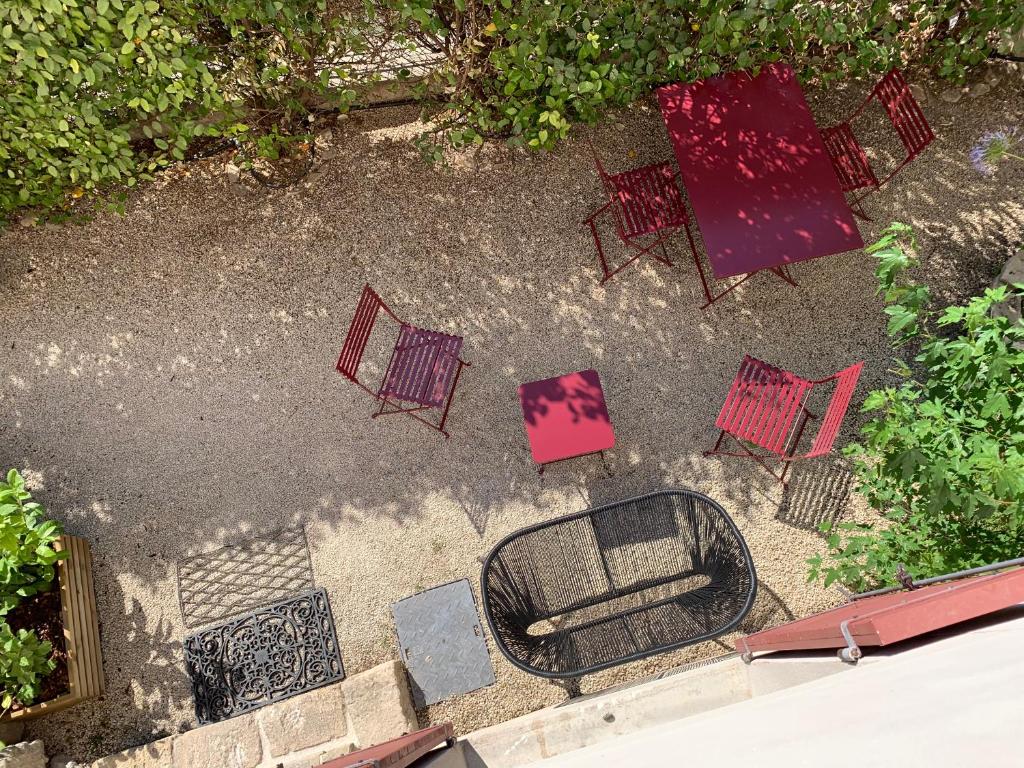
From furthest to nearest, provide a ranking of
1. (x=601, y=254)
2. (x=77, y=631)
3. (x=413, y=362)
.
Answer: (x=601, y=254) < (x=413, y=362) < (x=77, y=631)

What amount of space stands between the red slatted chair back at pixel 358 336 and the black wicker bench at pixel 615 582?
1522 mm

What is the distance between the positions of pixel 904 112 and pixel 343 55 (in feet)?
12.7

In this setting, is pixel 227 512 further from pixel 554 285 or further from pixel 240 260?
pixel 554 285

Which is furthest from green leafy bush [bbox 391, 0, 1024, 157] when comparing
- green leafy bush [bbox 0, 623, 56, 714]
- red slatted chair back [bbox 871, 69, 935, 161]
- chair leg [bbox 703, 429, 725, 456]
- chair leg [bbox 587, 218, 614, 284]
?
green leafy bush [bbox 0, 623, 56, 714]

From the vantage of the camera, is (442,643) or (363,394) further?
(363,394)

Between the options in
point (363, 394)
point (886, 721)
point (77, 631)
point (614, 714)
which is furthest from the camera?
point (363, 394)

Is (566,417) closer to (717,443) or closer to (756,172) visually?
(717,443)

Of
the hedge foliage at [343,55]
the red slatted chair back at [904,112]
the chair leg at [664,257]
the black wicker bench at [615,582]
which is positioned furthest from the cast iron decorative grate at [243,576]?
the red slatted chair back at [904,112]

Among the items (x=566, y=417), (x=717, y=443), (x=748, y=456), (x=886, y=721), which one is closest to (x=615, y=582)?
(x=566, y=417)

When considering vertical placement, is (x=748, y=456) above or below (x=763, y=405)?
below

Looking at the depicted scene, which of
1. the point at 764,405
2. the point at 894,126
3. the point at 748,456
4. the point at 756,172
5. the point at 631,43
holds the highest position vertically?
the point at 631,43

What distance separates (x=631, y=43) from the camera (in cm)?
425

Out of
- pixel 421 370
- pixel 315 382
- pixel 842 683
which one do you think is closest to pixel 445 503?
pixel 421 370

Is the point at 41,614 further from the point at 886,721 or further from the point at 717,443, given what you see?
the point at 886,721
